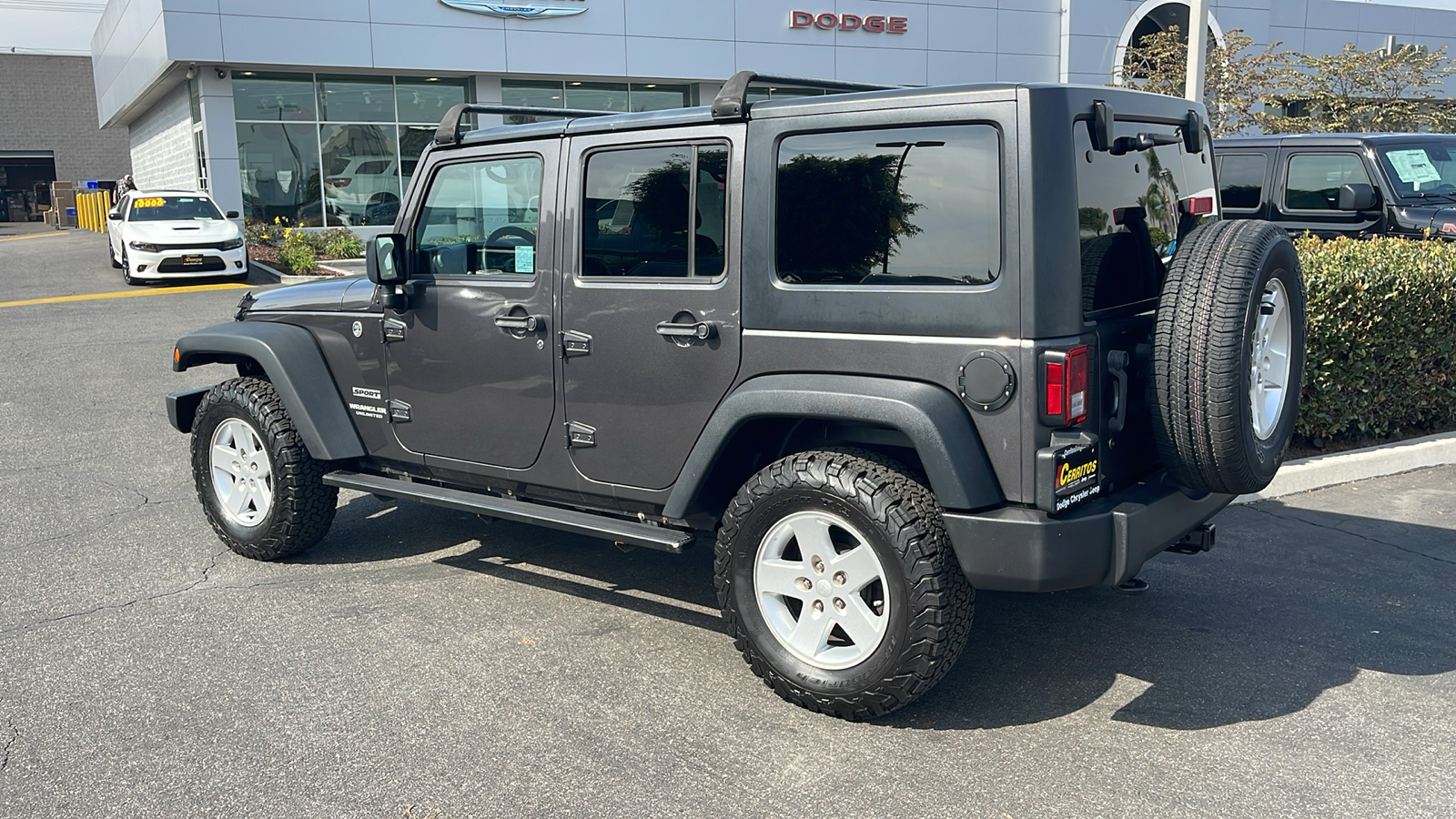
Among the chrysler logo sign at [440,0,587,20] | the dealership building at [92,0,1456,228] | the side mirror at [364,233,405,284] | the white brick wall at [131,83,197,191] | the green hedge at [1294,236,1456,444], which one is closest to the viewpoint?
the side mirror at [364,233,405,284]

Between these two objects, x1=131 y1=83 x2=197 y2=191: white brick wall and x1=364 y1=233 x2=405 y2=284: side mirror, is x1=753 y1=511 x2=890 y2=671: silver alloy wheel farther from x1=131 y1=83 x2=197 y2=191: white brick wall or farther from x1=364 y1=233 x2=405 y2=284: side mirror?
x1=131 y1=83 x2=197 y2=191: white brick wall

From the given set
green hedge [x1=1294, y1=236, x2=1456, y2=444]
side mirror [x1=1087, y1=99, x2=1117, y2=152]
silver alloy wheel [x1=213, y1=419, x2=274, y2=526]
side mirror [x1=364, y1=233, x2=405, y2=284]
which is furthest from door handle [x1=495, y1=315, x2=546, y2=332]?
green hedge [x1=1294, y1=236, x2=1456, y2=444]

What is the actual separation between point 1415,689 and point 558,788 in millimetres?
2986

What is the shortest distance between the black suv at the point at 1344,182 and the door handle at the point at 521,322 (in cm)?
747

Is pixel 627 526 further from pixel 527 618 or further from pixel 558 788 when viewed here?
pixel 558 788

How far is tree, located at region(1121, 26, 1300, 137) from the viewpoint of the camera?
2203 centimetres

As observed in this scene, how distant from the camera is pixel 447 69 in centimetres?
2555

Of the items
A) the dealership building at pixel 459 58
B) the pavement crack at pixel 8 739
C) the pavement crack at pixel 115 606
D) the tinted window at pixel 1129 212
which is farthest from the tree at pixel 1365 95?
the pavement crack at pixel 8 739

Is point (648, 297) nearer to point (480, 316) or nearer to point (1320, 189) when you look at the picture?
point (480, 316)

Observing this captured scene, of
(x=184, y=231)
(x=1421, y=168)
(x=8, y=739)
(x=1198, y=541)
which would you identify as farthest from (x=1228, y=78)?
(x=8, y=739)

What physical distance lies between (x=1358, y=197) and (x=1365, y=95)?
16704 mm

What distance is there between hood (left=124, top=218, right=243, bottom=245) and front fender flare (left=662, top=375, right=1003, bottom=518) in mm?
17303

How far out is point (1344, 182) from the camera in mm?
10203

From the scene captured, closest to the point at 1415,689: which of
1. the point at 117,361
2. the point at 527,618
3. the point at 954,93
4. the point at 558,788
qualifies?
the point at 954,93
